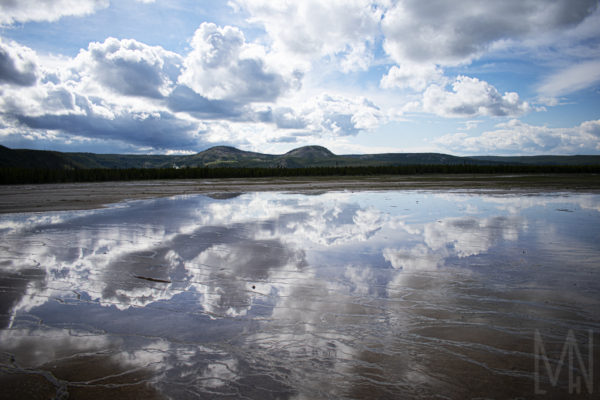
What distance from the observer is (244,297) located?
6438 mm

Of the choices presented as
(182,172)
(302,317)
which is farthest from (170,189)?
(182,172)

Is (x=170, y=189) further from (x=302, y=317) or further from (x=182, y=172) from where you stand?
(x=182, y=172)

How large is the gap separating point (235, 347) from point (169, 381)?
97 centimetres

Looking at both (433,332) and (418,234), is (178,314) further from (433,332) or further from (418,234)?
(418,234)

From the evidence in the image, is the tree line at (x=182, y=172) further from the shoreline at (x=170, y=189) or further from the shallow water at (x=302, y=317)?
the shallow water at (x=302, y=317)

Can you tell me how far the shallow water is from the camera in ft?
12.3

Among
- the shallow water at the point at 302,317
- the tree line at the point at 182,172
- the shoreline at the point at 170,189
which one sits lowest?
the shallow water at the point at 302,317

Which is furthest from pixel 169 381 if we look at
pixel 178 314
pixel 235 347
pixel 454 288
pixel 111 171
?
pixel 111 171

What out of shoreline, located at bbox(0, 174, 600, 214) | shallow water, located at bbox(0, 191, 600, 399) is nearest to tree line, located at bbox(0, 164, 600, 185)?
shoreline, located at bbox(0, 174, 600, 214)

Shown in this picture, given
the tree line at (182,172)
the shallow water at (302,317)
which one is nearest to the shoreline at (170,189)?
the shallow water at (302,317)

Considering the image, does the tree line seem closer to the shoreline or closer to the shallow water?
the shoreline

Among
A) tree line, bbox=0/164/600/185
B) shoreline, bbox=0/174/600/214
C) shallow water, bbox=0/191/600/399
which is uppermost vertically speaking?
tree line, bbox=0/164/600/185

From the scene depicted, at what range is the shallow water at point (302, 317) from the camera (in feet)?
12.3

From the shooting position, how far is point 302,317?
549 centimetres
